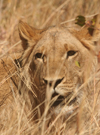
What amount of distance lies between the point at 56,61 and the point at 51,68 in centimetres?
18

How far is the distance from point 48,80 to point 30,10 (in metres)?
4.97

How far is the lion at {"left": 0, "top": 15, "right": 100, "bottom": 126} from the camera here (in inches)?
116

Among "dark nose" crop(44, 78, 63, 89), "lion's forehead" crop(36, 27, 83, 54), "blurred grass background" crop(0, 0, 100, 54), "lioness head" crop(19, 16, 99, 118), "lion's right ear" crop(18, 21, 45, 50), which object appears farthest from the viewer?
"blurred grass background" crop(0, 0, 100, 54)

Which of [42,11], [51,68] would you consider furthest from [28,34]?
[42,11]

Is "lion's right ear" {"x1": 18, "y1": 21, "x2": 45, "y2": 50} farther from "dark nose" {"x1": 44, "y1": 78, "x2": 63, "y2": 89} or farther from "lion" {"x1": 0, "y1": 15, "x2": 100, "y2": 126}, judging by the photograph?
"dark nose" {"x1": 44, "y1": 78, "x2": 63, "y2": 89}

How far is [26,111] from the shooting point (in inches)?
130

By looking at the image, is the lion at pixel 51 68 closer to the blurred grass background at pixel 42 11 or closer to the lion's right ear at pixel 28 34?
the lion's right ear at pixel 28 34

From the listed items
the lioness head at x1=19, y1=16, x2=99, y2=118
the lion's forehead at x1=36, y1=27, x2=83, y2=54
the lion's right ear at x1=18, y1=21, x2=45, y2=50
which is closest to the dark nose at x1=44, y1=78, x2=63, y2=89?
the lioness head at x1=19, y1=16, x2=99, y2=118

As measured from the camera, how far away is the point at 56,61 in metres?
3.07

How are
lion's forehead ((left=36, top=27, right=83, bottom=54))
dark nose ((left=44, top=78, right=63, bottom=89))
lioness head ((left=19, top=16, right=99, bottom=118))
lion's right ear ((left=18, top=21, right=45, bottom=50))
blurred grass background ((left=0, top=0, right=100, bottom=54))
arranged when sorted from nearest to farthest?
1. dark nose ((left=44, top=78, right=63, bottom=89))
2. lioness head ((left=19, top=16, right=99, bottom=118))
3. lion's forehead ((left=36, top=27, right=83, bottom=54))
4. lion's right ear ((left=18, top=21, right=45, bottom=50))
5. blurred grass background ((left=0, top=0, right=100, bottom=54))

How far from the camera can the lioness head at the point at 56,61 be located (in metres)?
2.88

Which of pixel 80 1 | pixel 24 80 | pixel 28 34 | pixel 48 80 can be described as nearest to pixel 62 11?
pixel 80 1

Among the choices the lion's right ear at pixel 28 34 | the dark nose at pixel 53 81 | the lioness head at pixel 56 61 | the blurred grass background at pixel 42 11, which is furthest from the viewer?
the blurred grass background at pixel 42 11

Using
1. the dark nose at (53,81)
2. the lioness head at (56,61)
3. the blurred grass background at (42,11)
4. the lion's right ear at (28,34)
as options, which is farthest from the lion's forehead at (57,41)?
the blurred grass background at (42,11)
